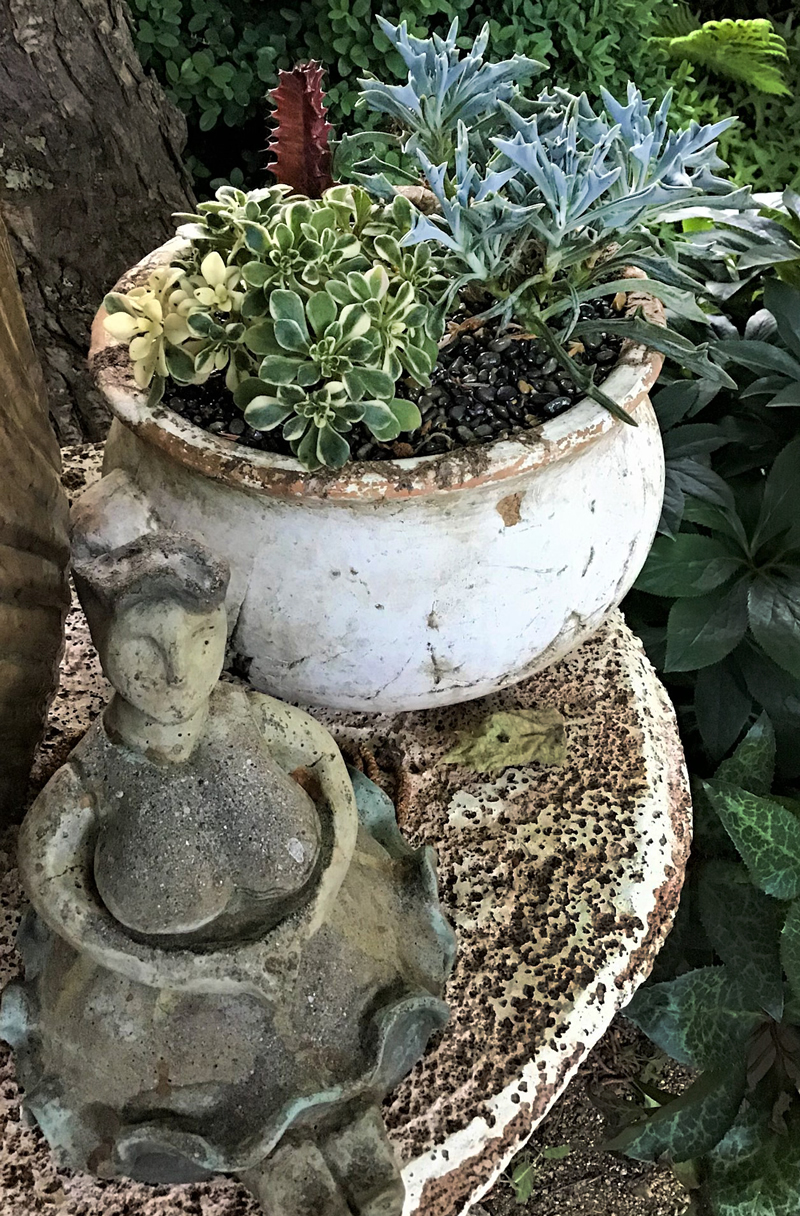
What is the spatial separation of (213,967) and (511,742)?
406 mm

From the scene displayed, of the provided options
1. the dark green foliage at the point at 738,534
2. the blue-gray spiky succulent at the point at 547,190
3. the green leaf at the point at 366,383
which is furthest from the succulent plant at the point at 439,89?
the dark green foliage at the point at 738,534

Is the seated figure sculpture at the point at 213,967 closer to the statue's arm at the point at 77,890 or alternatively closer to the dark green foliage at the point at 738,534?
the statue's arm at the point at 77,890

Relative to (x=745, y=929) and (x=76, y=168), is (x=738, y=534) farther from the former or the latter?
(x=76, y=168)

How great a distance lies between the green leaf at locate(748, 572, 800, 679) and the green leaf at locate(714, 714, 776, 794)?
0.38 feet

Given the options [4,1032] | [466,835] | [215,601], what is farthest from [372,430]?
[4,1032]

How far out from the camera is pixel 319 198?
903 mm

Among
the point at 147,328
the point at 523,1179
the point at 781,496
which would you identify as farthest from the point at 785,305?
the point at 523,1179

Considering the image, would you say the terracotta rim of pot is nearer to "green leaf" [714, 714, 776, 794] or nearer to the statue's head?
the statue's head

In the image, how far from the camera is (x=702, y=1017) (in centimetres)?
116

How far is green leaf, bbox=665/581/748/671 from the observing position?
1263 mm

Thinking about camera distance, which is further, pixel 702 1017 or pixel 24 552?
pixel 702 1017

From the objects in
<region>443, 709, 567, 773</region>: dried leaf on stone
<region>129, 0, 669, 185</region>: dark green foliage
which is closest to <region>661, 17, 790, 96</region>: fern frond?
<region>129, 0, 669, 185</region>: dark green foliage

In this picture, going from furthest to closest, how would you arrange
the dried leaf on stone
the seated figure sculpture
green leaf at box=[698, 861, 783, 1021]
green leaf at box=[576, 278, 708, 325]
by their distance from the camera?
green leaf at box=[698, 861, 783, 1021]
the dried leaf on stone
green leaf at box=[576, 278, 708, 325]
the seated figure sculpture

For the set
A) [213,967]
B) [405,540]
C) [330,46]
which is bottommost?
[213,967]
